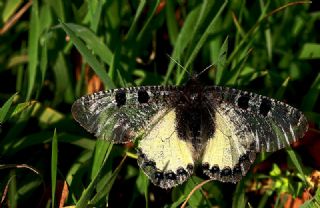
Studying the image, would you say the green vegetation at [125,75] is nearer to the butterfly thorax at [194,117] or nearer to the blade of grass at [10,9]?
the blade of grass at [10,9]

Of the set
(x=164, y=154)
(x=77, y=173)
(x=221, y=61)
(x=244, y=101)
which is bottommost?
(x=77, y=173)

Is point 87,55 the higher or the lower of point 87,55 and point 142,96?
the higher

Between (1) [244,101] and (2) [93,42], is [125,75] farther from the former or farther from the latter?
(1) [244,101]

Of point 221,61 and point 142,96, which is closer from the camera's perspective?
point 142,96

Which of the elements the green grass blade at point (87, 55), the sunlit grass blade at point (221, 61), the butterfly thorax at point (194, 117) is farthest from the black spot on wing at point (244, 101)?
the green grass blade at point (87, 55)

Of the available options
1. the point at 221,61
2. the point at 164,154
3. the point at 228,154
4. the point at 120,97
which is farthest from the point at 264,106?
the point at 120,97

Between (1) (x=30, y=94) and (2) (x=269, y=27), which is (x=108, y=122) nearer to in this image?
(1) (x=30, y=94)

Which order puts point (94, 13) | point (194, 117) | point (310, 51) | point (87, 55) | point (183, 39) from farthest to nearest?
1. point (310, 51)
2. point (183, 39)
3. point (94, 13)
4. point (87, 55)
5. point (194, 117)

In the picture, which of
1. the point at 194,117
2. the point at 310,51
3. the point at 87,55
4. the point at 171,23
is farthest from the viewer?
the point at 171,23

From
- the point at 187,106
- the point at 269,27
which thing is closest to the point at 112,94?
the point at 187,106
